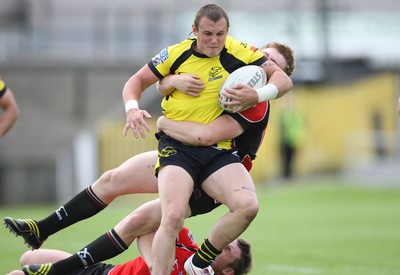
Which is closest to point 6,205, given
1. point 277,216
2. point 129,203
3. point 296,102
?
point 129,203

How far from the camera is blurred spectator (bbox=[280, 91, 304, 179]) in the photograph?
2198cm

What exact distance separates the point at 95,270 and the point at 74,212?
566 mm

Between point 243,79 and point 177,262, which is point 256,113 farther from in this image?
point 177,262

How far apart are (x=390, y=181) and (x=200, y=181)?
1576 centimetres

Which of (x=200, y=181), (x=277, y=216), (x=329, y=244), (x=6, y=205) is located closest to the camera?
(x=200, y=181)

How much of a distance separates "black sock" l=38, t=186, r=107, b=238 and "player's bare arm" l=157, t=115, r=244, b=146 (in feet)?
2.95

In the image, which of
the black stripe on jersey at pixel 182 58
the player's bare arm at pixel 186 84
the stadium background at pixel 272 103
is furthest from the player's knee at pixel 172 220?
the stadium background at pixel 272 103

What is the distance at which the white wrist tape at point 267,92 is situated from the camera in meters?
6.65

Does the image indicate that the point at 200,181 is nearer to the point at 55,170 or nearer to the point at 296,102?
the point at 55,170

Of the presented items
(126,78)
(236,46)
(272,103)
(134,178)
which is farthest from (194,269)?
(126,78)

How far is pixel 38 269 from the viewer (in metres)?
6.96

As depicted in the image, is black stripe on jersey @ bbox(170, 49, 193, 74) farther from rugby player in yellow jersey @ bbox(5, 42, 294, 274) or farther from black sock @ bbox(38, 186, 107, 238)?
black sock @ bbox(38, 186, 107, 238)

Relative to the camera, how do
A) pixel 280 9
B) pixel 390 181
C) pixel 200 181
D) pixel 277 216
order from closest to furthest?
pixel 200 181
pixel 277 216
pixel 390 181
pixel 280 9

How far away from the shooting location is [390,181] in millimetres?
21828
